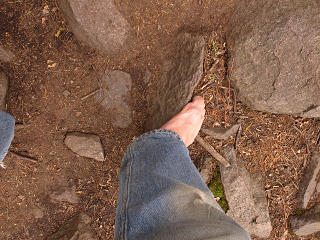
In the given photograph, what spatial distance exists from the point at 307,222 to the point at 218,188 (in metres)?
0.97

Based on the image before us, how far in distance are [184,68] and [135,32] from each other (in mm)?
560

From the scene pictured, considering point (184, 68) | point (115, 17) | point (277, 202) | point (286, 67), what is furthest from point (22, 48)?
point (277, 202)

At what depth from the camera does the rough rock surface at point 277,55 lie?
1888mm

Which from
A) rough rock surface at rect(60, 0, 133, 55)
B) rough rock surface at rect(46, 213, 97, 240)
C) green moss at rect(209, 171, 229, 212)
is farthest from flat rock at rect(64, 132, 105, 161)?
green moss at rect(209, 171, 229, 212)

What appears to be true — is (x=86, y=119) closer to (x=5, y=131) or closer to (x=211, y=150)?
(x=5, y=131)

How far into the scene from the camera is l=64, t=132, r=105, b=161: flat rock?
236 centimetres

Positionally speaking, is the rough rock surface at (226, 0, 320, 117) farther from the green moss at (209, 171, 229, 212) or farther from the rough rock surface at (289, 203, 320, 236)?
the rough rock surface at (289, 203, 320, 236)

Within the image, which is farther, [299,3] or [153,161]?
[299,3]

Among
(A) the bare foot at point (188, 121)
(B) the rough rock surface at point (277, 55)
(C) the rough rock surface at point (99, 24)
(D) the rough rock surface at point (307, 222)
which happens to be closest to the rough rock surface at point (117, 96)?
(C) the rough rock surface at point (99, 24)

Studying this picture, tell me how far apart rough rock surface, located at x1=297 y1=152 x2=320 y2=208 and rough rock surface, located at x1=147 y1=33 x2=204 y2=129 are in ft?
4.51

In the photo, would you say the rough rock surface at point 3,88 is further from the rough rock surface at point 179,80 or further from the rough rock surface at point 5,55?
the rough rock surface at point 179,80

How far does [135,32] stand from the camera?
7.35 ft

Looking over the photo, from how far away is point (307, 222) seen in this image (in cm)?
248

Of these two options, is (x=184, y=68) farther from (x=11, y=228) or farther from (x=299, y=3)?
(x=11, y=228)
